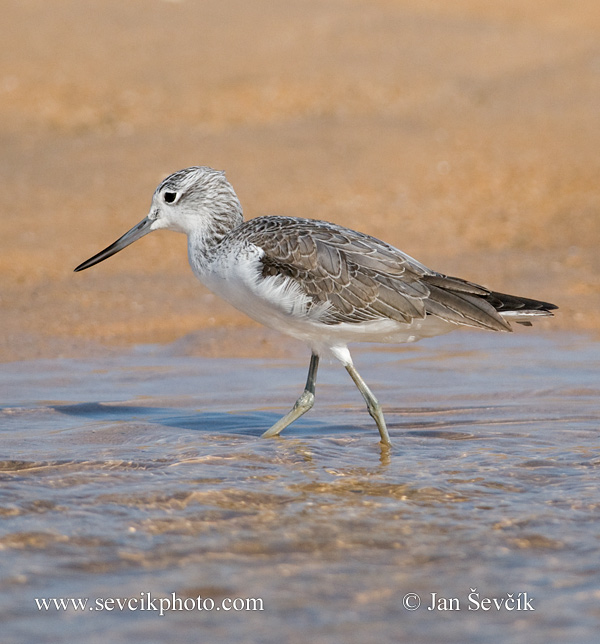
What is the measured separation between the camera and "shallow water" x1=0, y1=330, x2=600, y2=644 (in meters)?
4.08

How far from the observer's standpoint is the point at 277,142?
557 inches

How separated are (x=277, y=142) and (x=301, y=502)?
941cm

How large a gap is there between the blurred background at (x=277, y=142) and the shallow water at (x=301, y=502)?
63.5 inches

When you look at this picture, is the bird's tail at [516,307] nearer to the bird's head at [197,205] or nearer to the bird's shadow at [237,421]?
the bird's shadow at [237,421]

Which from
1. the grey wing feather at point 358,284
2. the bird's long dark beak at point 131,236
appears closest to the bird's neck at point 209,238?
the grey wing feather at point 358,284

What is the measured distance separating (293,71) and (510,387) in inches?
359

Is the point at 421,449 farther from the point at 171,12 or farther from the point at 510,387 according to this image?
the point at 171,12

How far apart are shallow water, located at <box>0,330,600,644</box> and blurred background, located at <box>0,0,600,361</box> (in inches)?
63.5

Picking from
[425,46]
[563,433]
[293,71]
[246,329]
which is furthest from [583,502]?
[425,46]

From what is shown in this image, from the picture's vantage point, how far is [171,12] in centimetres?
1739

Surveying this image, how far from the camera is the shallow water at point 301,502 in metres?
4.08

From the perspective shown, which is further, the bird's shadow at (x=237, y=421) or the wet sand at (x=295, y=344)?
the bird's shadow at (x=237, y=421)

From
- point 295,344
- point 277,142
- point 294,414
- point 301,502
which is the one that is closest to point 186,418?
point 294,414

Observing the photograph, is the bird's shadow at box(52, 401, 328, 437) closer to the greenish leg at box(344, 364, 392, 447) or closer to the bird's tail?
the greenish leg at box(344, 364, 392, 447)
